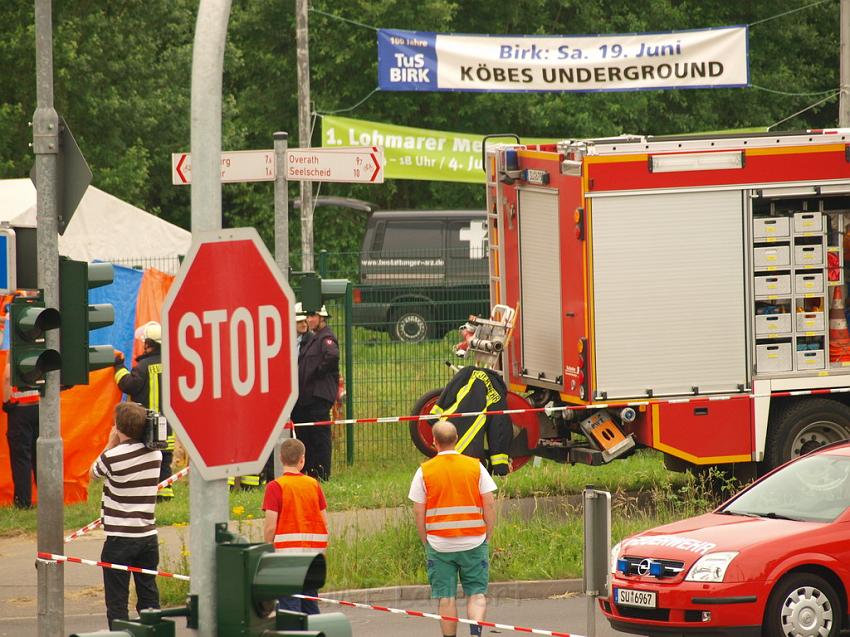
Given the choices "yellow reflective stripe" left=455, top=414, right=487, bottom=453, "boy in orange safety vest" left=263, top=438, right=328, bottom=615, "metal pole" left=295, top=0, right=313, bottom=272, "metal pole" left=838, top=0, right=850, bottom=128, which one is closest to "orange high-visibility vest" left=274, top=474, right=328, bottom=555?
"boy in orange safety vest" left=263, top=438, right=328, bottom=615

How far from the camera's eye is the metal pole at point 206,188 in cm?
617

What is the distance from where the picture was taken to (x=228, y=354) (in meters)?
6.34

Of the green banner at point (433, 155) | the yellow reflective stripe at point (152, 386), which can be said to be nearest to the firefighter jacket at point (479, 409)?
the yellow reflective stripe at point (152, 386)

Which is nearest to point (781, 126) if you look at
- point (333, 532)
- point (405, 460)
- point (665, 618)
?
point (405, 460)

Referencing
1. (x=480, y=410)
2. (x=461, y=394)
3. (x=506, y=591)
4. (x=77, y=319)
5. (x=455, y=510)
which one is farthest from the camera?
(x=461, y=394)

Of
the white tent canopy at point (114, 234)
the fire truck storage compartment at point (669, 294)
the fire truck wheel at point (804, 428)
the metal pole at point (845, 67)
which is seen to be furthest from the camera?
the white tent canopy at point (114, 234)

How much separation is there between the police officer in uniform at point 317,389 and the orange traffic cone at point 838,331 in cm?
476

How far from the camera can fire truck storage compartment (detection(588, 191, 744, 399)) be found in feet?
47.9

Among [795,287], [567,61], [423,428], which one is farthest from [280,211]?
[567,61]

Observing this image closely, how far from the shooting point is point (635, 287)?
48.0 ft

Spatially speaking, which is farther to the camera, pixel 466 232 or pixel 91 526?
pixel 466 232

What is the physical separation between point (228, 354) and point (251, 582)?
872 millimetres

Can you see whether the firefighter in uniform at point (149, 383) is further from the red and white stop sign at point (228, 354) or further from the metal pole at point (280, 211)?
the red and white stop sign at point (228, 354)

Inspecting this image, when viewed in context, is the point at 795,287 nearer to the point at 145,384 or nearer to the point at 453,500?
the point at 453,500
